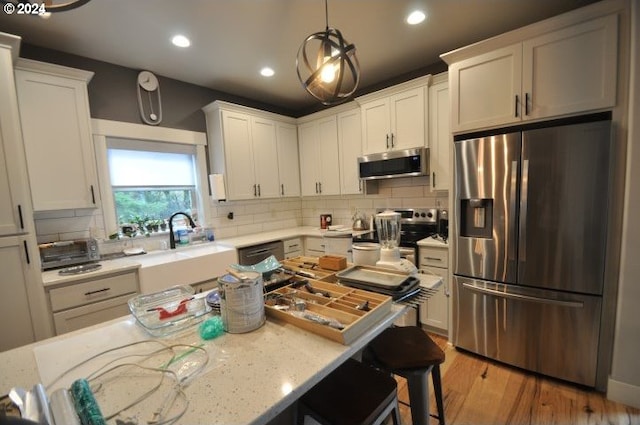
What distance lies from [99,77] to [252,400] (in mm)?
3138

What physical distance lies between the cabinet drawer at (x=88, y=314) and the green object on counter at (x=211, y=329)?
1443mm

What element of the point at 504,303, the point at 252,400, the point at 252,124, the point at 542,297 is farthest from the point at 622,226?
the point at 252,124

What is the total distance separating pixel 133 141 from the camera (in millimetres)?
2713

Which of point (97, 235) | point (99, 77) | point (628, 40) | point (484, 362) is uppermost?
point (99, 77)

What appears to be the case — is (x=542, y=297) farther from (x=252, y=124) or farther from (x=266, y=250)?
(x=252, y=124)

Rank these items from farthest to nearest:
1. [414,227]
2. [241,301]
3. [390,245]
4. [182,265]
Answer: [414,227]
[182,265]
[390,245]
[241,301]

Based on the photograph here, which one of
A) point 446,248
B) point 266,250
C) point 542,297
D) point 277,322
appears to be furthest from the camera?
point 266,250

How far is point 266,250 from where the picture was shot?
3.12 meters

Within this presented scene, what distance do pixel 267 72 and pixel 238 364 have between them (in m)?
2.91

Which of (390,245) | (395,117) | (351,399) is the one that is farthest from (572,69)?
(351,399)

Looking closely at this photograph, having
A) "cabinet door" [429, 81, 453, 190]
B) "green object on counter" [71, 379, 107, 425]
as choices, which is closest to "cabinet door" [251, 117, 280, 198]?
"cabinet door" [429, 81, 453, 190]

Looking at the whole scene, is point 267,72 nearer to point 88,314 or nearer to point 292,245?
point 292,245

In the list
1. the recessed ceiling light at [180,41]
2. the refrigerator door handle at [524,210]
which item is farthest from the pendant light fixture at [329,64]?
the recessed ceiling light at [180,41]

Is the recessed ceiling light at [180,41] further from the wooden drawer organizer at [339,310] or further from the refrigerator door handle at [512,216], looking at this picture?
the refrigerator door handle at [512,216]
